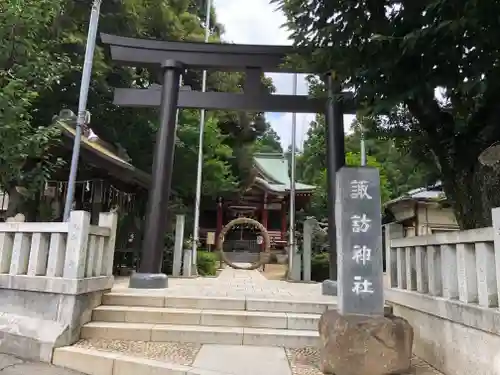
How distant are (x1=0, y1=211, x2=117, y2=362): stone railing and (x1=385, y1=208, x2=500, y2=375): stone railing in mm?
4227

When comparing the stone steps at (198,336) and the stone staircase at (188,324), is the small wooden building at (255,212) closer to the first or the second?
the stone staircase at (188,324)

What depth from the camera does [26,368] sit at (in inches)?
170

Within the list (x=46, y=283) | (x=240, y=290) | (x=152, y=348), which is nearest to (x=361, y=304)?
(x=152, y=348)

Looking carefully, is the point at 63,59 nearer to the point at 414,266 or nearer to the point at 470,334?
the point at 414,266

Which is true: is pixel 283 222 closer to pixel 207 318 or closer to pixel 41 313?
pixel 207 318

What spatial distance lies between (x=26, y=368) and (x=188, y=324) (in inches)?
76.4

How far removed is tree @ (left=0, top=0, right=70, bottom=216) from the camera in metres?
5.84

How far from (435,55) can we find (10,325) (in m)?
5.75

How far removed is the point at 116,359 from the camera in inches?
170

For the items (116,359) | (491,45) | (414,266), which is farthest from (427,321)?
(116,359)

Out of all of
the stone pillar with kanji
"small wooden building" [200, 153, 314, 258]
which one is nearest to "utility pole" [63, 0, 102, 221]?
the stone pillar with kanji

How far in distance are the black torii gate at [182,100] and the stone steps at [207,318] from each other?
1.50 metres

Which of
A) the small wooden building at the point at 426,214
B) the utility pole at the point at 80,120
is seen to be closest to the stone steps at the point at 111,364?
the utility pole at the point at 80,120

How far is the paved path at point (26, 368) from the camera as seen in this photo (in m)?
4.19
